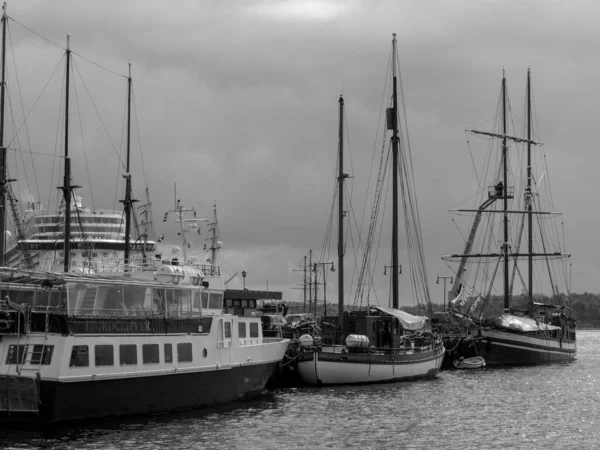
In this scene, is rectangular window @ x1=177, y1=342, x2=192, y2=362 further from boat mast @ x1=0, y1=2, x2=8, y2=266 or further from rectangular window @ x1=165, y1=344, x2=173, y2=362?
boat mast @ x1=0, y1=2, x2=8, y2=266

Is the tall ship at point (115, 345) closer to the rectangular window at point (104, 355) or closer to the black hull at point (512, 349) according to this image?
the rectangular window at point (104, 355)

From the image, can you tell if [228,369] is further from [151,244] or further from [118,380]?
[151,244]

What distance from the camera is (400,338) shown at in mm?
65812

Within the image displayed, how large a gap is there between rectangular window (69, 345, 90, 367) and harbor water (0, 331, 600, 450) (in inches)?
99.8

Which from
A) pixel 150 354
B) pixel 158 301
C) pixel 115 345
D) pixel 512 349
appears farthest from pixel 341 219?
pixel 115 345

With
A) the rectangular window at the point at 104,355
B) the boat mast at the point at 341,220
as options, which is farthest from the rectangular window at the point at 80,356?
the boat mast at the point at 341,220

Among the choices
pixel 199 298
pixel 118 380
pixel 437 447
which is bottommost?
pixel 437 447

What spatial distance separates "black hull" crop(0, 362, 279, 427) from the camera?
38.6 metres

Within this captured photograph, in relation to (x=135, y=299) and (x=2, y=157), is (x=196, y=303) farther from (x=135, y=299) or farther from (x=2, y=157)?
(x=2, y=157)

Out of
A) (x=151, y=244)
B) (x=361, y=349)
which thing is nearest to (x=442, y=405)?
(x=361, y=349)

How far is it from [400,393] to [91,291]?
22441mm

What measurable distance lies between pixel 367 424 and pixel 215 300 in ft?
36.1

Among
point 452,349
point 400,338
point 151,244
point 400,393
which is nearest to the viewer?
point 400,393

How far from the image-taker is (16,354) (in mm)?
38969
